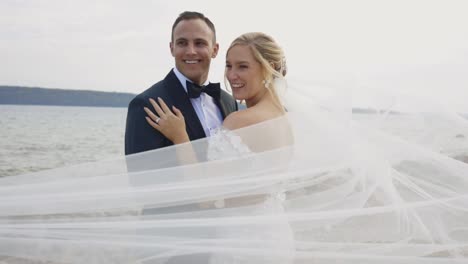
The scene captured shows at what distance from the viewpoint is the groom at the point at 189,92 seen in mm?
3076

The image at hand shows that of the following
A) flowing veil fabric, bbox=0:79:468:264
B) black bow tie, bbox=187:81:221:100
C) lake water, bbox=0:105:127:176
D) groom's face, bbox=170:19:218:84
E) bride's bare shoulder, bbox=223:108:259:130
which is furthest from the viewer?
lake water, bbox=0:105:127:176

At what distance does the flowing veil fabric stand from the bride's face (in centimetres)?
27

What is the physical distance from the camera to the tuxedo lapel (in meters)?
3.24

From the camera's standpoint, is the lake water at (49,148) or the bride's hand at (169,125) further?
the lake water at (49,148)

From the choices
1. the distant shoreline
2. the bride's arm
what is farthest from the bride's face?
the distant shoreline

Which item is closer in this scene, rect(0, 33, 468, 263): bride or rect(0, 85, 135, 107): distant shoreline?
rect(0, 33, 468, 263): bride

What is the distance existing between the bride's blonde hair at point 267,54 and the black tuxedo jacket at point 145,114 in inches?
18.9

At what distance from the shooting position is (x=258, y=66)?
10.5 ft

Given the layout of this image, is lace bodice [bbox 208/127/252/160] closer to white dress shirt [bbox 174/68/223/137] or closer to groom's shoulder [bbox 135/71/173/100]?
white dress shirt [bbox 174/68/223/137]

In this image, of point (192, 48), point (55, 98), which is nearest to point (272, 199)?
point (192, 48)

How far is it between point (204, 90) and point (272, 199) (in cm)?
108

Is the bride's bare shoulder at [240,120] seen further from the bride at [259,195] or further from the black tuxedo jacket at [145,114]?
the black tuxedo jacket at [145,114]

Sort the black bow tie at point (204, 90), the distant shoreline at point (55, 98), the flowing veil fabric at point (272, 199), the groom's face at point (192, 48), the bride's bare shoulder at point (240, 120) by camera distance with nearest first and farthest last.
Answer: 1. the flowing veil fabric at point (272, 199)
2. the bride's bare shoulder at point (240, 120)
3. the black bow tie at point (204, 90)
4. the groom's face at point (192, 48)
5. the distant shoreline at point (55, 98)

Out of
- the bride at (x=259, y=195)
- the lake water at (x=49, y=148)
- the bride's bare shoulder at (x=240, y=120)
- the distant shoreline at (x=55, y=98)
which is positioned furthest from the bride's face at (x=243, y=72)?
the distant shoreline at (x=55, y=98)
